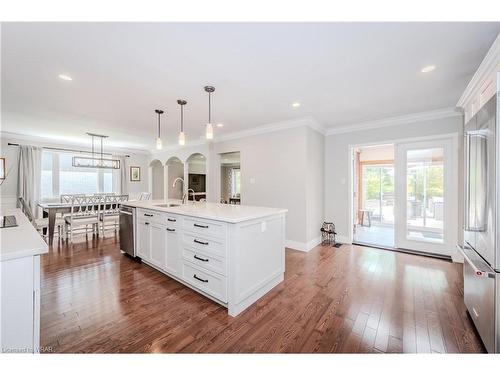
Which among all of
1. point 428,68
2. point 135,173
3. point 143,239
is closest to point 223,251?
point 143,239

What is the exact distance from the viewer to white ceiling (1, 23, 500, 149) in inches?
63.6

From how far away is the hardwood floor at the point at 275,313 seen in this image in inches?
62.8

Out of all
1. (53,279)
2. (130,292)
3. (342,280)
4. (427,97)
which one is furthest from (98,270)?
(427,97)

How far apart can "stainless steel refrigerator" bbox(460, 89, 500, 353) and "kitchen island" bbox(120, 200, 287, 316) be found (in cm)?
165

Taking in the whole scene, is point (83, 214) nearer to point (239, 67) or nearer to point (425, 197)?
point (239, 67)

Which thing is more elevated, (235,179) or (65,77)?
(65,77)

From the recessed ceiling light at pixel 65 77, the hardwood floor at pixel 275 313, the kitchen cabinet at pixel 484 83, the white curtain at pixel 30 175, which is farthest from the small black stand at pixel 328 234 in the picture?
the white curtain at pixel 30 175

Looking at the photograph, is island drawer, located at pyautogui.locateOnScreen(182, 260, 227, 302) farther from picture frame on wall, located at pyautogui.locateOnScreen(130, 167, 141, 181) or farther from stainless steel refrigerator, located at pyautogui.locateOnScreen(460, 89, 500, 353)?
picture frame on wall, located at pyautogui.locateOnScreen(130, 167, 141, 181)

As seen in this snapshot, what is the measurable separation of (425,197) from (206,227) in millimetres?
3762

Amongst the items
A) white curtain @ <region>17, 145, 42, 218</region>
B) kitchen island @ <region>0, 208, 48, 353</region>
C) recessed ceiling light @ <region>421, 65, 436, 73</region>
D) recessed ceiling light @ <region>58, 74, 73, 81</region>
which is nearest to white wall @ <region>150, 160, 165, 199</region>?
white curtain @ <region>17, 145, 42, 218</region>

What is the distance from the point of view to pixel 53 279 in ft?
8.63

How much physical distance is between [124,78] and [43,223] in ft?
12.2

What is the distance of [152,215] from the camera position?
284cm
